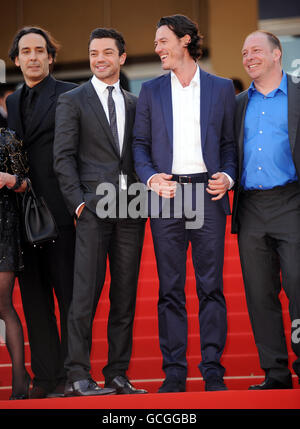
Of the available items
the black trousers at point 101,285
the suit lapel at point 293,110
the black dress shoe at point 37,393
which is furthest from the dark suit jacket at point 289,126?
the black dress shoe at point 37,393

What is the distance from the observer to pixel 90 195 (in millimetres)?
3533

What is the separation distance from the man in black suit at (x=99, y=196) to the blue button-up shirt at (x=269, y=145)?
64 centimetres

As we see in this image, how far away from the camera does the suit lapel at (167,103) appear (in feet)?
11.7

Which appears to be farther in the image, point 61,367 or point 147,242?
point 147,242

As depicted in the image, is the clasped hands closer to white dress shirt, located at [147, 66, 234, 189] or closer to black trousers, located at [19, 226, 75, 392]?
white dress shirt, located at [147, 66, 234, 189]

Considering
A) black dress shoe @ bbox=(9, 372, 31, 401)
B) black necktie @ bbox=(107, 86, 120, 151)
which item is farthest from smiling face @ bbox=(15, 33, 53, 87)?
black dress shoe @ bbox=(9, 372, 31, 401)

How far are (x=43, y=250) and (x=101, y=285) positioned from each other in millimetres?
477

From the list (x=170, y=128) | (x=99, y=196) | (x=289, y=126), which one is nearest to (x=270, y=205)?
(x=289, y=126)

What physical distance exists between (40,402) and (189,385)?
60.5 inches

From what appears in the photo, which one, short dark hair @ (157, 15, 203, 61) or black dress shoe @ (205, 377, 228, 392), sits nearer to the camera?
black dress shoe @ (205, 377, 228, 392)

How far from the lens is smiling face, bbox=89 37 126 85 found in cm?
369

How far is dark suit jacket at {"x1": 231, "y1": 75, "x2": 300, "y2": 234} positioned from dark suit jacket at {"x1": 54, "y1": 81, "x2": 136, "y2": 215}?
58 centimetres
